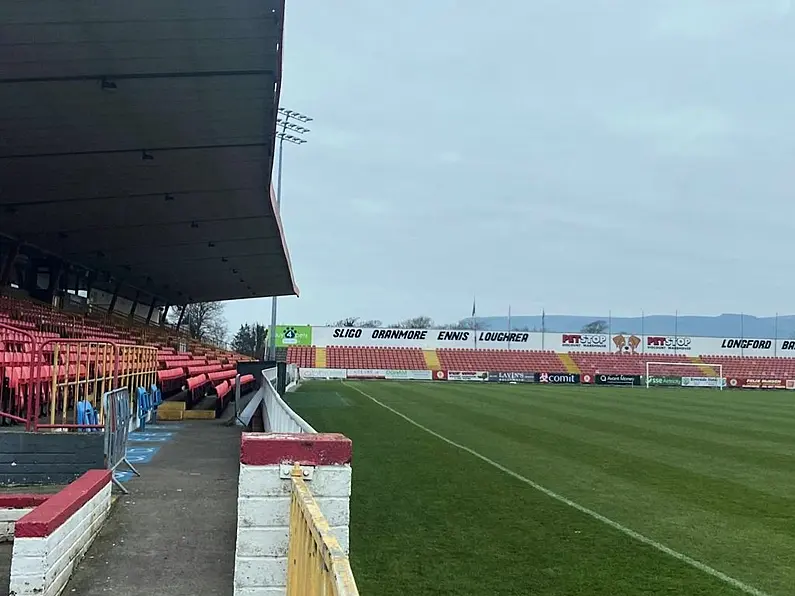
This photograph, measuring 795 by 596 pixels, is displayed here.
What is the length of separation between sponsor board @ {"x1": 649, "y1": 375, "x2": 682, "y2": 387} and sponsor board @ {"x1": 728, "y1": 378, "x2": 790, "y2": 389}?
4938 millimetres

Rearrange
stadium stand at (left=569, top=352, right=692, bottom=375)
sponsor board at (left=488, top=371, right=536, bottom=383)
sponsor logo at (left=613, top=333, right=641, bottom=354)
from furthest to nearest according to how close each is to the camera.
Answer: sponsor logo at (left=613, top=333, right=641, bottom=354), stadium stand at (left=569, top=352, right=692, bottom=375), sponsor board at (left=488, top=371, right=536, bottom=383)

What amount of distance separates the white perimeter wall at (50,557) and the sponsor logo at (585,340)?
213 ft

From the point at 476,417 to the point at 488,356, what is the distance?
4632cm

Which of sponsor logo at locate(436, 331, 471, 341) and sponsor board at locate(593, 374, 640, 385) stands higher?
sponsor logo at locate(436, 331, 471, 341)

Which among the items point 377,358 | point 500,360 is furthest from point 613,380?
point 377,358

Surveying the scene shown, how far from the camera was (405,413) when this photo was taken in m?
21.5

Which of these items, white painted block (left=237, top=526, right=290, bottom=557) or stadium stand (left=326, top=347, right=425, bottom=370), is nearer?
white painted block (left=237, top=526, right=290, bottom=557)

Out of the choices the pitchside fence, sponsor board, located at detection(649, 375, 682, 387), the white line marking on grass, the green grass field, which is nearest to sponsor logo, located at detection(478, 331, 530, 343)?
sponsor board, located at detection(649, 375, 682, 387)

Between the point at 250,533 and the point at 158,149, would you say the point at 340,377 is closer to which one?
the point at 158,149

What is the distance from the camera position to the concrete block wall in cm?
391

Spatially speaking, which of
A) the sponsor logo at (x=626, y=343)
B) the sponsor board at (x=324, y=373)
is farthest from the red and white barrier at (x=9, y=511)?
the sponsor logo at (x=626, y=343)

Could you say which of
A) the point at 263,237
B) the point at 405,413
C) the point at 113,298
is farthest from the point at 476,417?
the point at 113,298

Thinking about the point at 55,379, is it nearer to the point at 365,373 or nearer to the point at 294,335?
the point at 365,373

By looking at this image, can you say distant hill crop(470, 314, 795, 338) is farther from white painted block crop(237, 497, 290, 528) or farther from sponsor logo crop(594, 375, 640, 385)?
white painted block crop(237, 497, 290, 528)
